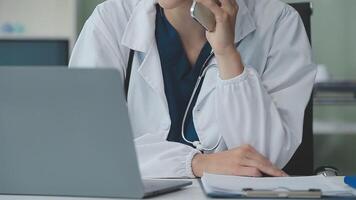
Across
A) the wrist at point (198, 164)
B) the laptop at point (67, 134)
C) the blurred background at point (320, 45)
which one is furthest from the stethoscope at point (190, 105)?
the blurred background at point (320, 45)

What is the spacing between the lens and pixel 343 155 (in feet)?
10.1

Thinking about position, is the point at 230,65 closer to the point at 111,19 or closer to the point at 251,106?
the point at 251,106

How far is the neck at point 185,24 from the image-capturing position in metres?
1.43

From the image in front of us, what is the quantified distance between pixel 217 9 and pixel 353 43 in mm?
2052

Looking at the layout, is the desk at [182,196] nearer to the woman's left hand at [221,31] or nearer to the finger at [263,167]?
the finger at [263,167]

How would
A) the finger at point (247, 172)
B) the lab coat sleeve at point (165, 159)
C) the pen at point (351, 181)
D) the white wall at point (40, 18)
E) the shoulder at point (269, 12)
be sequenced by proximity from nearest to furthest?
the pen at point (351, 181)
the finger at point (247, 172)
the lab coat sleeve at point (165, 159)
the shoulder at point (269, 12)
the white wall at point (40, 18)

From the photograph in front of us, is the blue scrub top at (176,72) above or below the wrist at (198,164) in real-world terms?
above

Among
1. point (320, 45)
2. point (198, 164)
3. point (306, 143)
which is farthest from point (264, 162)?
point (320, 45)

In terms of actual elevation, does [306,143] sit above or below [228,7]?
below

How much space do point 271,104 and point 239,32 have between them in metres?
0.24

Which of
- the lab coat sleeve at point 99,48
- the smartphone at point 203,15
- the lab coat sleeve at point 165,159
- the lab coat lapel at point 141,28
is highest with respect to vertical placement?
the smartphone at point 203,15

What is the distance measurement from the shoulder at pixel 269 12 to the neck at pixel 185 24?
145 millimetres

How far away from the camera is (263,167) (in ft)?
3.38

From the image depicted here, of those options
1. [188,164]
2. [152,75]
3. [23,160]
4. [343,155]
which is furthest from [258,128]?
[343,155]
